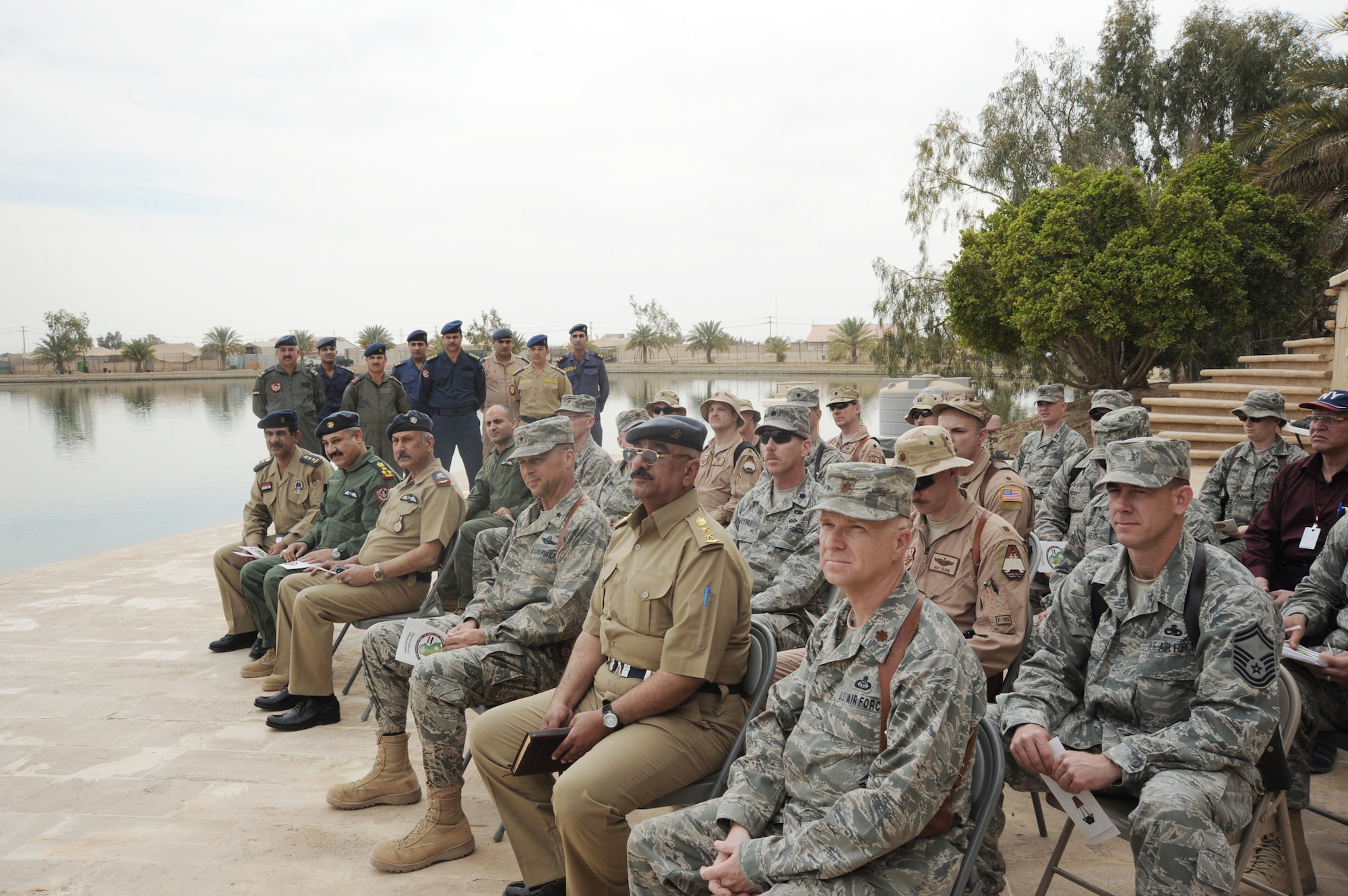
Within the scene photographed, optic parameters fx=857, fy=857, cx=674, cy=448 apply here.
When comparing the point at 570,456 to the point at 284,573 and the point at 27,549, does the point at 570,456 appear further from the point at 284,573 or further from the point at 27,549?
the point at 27,549

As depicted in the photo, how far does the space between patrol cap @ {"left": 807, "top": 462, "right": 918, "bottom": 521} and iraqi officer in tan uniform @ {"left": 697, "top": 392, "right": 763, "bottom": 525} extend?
3691 millimetres

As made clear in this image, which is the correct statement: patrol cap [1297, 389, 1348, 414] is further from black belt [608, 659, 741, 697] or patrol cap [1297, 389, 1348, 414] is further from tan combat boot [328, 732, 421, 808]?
tan combat boot [328, 732, 421, 808]

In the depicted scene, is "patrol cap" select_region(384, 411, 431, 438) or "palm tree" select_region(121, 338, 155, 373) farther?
"palm tree" select_region(121, 338, 155, 373)

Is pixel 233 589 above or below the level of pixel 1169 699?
below

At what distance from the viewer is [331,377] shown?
361 inches

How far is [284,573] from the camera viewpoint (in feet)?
17.0

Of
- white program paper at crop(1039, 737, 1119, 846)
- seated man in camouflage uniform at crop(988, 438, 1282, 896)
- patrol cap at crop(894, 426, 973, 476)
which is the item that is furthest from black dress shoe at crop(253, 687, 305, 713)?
white program paper at crop(1039, 737, 1119, 846)

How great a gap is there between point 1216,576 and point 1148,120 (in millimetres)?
25932

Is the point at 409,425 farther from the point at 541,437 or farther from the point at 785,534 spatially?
the point at 785,534

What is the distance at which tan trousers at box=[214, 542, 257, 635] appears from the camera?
18.8ft

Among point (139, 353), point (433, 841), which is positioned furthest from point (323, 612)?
point (139, 353)

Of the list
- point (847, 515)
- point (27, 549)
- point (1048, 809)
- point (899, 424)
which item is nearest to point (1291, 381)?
point (899, 424)

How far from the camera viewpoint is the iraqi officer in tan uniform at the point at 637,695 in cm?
252

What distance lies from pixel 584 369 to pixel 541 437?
22.2ft
